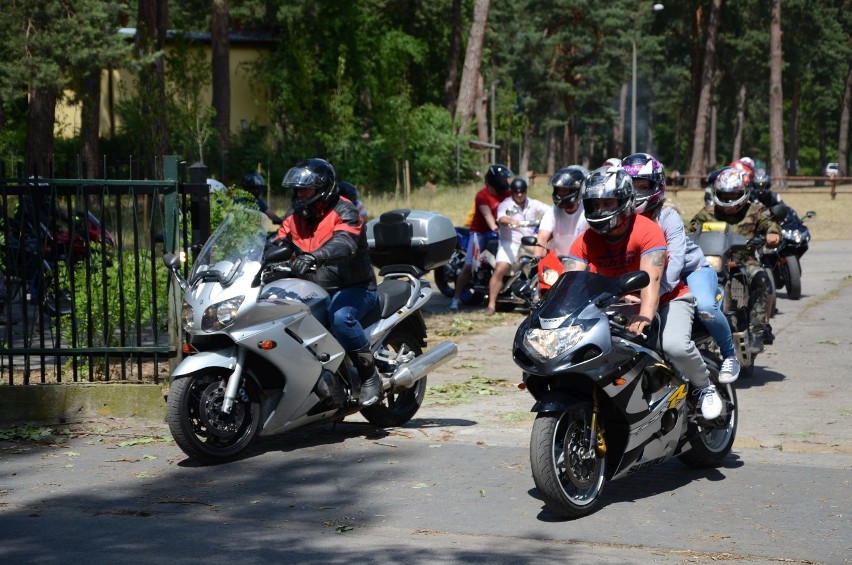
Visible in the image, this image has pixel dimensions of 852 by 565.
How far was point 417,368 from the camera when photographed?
8453mm

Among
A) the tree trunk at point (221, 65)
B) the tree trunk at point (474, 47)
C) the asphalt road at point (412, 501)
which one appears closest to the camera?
the asphalt road at point (412, 501)

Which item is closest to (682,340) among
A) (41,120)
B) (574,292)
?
(574,292)

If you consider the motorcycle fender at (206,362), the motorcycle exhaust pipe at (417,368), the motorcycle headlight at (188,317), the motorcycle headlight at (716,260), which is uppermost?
the motorcycle headlight at (716,260)

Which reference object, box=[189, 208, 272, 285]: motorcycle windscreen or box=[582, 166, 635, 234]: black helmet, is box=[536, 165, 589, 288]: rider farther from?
box=[582, 166, 635, 234]: black helmet

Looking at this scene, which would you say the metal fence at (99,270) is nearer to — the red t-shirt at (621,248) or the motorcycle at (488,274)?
the red t-shirt at (621,248)

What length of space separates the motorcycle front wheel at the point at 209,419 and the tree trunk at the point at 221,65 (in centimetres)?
2856

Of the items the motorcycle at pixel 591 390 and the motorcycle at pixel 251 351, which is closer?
the motorcycle at pixel 591 390

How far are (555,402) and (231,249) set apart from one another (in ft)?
8.07

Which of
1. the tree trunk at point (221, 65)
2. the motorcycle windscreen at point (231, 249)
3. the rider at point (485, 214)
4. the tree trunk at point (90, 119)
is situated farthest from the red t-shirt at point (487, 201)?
the tree trunk at point (221, 65)

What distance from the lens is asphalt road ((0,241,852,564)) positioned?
18.9 feet

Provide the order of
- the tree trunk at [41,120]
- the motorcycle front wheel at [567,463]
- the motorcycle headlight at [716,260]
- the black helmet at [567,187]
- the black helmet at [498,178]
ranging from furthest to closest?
the tree trunk at [41,120], the black helmet at [498,178], the black helmet at [567,187], the motorcycle headlight at [716,260], the motorcycle front wheel at [567,463]

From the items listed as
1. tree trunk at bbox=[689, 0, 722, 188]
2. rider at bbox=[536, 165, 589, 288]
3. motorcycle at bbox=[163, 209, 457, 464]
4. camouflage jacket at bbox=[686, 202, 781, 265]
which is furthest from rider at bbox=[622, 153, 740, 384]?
tree trunk at bbox=[689, 0, 722, 188]

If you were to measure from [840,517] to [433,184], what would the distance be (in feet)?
119

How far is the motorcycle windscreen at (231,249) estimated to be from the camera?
292 inches
